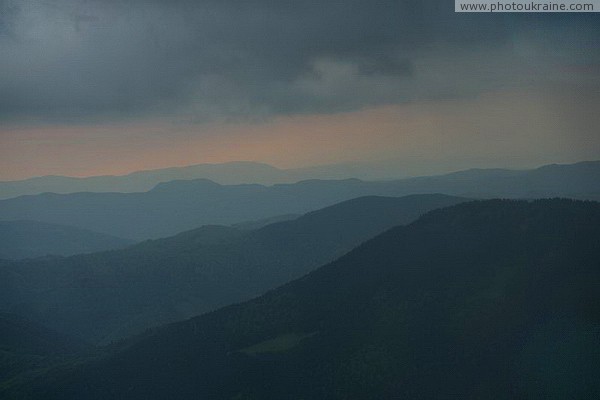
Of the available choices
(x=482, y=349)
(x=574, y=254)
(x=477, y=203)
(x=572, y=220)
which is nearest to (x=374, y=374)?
(x=482, y=349)

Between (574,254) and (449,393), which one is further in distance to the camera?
(574,254)

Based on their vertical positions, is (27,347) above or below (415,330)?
below

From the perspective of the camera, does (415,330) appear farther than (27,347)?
No

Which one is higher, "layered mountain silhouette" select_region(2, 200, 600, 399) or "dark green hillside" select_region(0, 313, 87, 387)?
"layered mountain silhouette" select_region(2, 200, 600, 399)

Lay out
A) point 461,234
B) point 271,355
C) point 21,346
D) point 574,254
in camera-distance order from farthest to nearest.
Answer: point 21,346, point 461,234, point 271,355, point 574,254

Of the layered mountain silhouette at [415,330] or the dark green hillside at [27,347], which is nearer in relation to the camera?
the layered mountain silhouette at [415,330]

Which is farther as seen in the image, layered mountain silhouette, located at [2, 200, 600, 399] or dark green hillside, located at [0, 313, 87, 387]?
dark green hillside, located at [0, 313, 87, 387]

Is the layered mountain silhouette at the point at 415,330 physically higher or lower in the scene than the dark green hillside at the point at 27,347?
higher

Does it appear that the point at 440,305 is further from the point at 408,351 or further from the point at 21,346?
the point at 21,346
